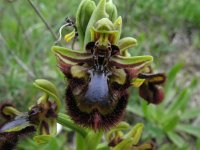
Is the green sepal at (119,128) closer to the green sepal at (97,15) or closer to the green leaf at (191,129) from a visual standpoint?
the green sepal at (97,15)

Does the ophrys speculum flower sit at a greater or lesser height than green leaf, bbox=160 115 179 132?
greater

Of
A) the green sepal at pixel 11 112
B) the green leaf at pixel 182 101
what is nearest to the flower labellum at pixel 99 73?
the green sepal at pixel 11 112

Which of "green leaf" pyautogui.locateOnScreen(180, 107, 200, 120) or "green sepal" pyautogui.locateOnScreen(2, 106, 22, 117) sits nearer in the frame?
"green sepal" pyautogui.locateOnScreen(2, 106, 22, 117)

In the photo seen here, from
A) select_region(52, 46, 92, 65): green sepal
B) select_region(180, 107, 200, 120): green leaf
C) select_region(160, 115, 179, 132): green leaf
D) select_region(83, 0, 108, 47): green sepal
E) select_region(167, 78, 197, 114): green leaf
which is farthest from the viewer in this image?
select_region(180, 107, 200, 120): green leaf

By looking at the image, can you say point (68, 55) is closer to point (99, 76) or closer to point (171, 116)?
point (99, 76)

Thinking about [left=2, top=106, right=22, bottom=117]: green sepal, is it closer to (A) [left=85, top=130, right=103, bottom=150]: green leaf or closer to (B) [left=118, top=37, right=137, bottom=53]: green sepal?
(A) [left=85, top=130, right=103, bottom=150]: green leaf

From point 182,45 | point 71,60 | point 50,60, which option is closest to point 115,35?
point 71,60

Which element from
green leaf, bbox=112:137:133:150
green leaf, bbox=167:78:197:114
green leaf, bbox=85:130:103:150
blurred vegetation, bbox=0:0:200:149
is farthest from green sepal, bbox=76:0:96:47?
green leaf, bbox=167:78:197:114

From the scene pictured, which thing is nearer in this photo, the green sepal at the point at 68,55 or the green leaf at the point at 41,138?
the green sepal at the point at 68,55

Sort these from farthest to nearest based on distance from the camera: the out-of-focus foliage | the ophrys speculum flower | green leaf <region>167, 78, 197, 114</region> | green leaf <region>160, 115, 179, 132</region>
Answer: green leaf <region>167, 78, 197, 114</region>, the out-of-focus foliage, green leaf <region>160, 115, 179, 132</region>, the ophrys speculum flower
